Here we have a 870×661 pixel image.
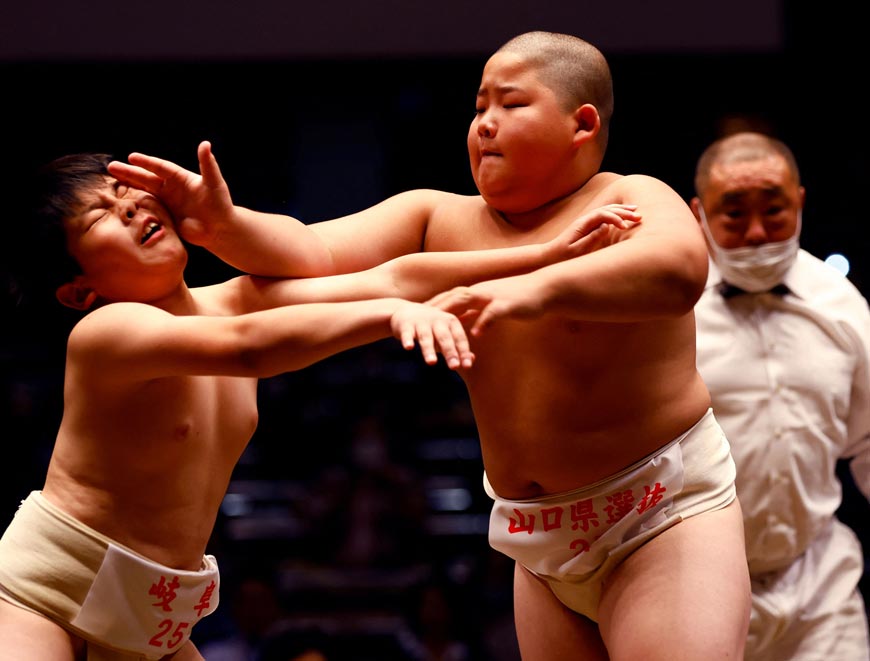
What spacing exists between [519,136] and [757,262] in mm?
1091

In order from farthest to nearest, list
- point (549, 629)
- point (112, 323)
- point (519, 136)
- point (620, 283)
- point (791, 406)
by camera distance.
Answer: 1. point (791, 406)
2. point (549, 629)
3. point (519, 136)
4. point (112, 323)
5. point (620, 283)

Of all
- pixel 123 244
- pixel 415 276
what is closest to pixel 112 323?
pixel 123 244

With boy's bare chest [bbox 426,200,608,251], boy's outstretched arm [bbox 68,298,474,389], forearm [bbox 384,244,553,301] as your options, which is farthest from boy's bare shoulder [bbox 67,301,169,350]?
boy's bare chest [bbox 426,200,608,251]

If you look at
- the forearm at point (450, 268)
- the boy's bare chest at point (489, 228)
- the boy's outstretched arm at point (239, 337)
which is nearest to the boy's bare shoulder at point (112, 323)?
the boy's outstretched arm at point (239, 337)

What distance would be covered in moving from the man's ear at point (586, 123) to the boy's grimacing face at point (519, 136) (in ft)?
0.04

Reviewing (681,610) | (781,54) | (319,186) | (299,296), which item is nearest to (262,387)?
(319,186)

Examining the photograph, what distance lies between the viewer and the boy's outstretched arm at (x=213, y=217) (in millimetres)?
1822

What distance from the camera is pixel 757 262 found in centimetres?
270

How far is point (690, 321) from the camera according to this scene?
183 cm

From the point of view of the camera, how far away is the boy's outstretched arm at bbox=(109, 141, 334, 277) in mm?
1822

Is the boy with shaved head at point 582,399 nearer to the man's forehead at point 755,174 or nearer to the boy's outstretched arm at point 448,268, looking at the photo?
the boy's outstretched arm at point 448,268

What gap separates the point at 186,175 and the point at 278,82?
8.30ft

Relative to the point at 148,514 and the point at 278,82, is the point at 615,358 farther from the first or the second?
the point at 278,82

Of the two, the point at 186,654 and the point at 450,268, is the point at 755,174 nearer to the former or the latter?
the point at 450,268
